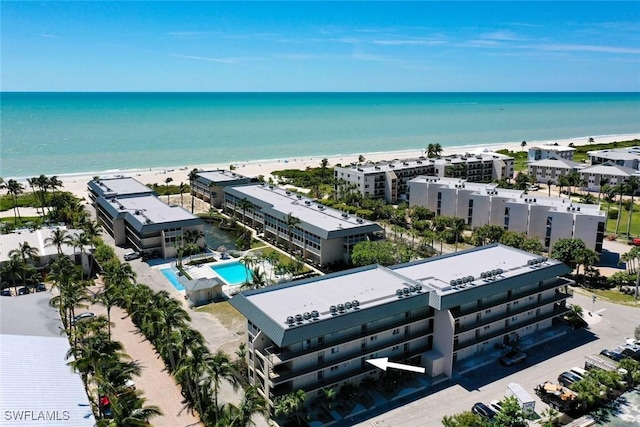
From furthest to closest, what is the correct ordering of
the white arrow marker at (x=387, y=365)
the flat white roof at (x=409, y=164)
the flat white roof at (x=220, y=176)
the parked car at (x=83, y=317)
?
the flat white roof at (x=409, y=164), the flat white roof at (x=220, y=176), the parked car at (x=83, y=317), the white arrow marker at (x=387, y=365)

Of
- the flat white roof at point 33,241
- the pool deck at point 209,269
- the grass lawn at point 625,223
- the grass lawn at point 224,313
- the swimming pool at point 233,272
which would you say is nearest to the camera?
the grass lawn at point 224,313

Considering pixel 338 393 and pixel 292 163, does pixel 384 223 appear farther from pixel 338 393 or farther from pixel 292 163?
pixel 292 163

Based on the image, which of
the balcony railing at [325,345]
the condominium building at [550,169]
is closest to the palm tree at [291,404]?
the balcony railing at [325,345]

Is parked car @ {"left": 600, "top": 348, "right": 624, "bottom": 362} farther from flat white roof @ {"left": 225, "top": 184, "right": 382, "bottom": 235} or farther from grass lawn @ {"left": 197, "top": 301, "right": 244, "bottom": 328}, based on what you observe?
grass lawn @ {"left": 197, "top": 301, "right": 244, "bottom": 328}

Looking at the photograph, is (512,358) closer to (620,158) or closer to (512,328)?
(512,328)

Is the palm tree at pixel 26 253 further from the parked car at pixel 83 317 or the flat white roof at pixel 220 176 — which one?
the flat white roof at pixel 220 176

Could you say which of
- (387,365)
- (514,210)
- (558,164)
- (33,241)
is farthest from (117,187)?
(558,164)
